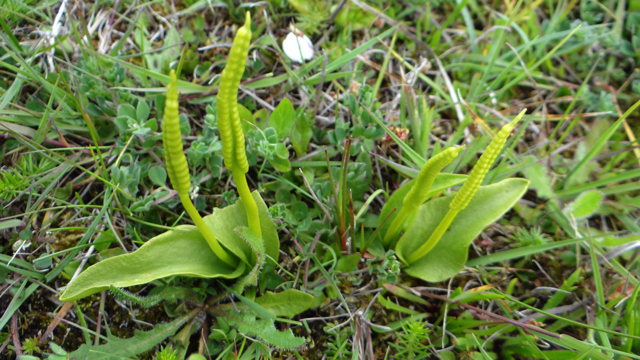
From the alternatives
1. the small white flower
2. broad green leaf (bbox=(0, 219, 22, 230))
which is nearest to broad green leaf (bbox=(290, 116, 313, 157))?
the small white flower

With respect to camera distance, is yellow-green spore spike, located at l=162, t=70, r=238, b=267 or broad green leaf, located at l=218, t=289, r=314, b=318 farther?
broad green leaf, located at l=218, t=289, r=314, b=318

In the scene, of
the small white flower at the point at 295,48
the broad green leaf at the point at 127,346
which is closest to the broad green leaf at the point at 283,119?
the small white flower at the point at 295,48

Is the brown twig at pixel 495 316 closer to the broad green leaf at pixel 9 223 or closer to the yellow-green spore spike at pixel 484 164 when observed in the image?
the yellow-green spore spike at pixel 484 164

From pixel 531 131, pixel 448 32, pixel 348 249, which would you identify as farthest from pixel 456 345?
pixel 448 32

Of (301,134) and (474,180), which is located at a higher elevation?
(474,180)

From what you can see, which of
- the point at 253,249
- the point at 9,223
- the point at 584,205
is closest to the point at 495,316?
the point at 584,205

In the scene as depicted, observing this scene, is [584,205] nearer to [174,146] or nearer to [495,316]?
[495,316]

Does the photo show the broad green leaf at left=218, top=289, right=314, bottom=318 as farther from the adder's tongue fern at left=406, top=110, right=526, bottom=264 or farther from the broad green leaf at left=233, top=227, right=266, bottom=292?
the adder's tongue fern at left=406, top=110, right=526, bottom=264
